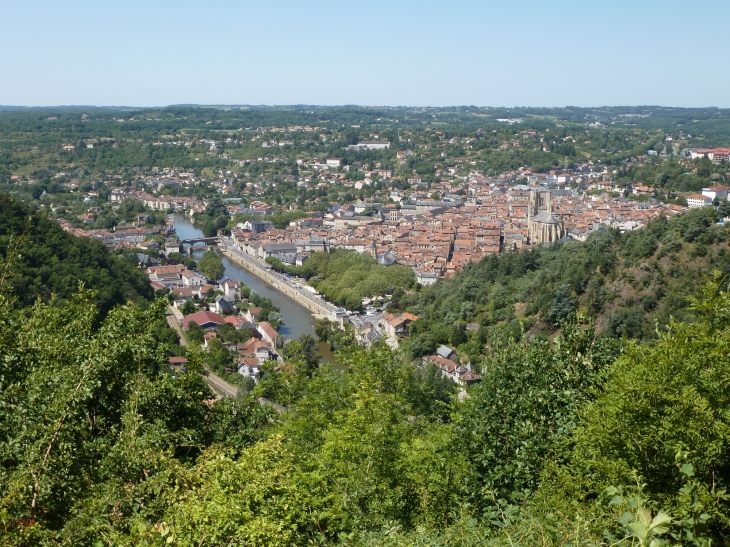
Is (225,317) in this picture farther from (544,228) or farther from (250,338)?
(544,228)

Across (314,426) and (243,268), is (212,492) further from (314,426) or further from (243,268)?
(243,268)

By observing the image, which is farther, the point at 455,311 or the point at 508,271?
the point at 508,271

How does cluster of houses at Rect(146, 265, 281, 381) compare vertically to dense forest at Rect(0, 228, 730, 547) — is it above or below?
below

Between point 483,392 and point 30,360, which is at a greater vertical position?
point 30,360

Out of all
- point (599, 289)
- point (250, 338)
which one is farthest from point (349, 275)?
point (599, 289)

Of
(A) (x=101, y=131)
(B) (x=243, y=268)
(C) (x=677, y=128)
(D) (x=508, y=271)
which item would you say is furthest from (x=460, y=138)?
(D) (x=508, y=271)

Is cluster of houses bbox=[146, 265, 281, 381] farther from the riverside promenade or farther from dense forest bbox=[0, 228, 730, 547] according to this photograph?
dense forest bbox=[0, 228, 730, 547]

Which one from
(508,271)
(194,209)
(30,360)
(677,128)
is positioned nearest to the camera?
(30,360)

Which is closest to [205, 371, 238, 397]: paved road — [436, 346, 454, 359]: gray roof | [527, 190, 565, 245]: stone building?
A: [436, 346, 454, 359]: gray roof
